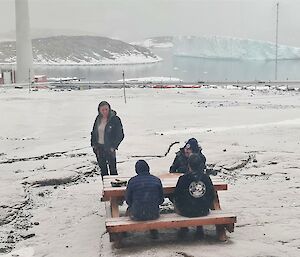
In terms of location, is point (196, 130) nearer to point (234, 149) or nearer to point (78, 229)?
point (234, 149)

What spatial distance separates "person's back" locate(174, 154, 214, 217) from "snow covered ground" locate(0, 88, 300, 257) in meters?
0.42

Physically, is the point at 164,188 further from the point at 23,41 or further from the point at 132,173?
the point at 23,41

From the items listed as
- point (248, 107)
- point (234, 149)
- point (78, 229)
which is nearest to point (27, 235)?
point (78, 229)

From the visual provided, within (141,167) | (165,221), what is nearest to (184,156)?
(141,167)

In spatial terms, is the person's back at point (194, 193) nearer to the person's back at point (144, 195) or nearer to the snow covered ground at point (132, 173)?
the person's back at point (144, 195)

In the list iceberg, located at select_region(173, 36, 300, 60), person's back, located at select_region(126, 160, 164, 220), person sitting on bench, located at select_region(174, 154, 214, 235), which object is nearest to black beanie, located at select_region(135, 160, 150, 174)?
person's back, located at select_region(126, 160, 164, 220)

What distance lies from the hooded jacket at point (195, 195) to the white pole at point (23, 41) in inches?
2130

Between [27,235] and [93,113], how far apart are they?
45.9ft

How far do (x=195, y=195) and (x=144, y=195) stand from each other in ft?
1.97

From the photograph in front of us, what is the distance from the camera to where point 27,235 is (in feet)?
22.0

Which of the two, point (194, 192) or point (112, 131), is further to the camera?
point (112, 131)

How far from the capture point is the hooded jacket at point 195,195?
19.2ft

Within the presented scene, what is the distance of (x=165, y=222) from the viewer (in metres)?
5.70

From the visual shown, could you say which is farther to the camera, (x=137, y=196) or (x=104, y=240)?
(x=104, y=240)
